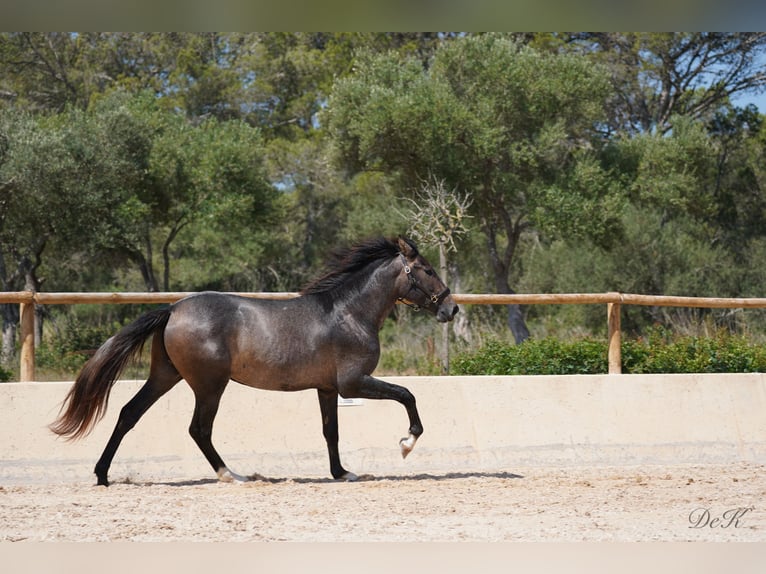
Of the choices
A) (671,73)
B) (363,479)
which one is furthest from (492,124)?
(363,479)

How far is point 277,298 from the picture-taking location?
7.81 m

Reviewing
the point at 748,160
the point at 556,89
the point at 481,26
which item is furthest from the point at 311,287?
the point at 748,160

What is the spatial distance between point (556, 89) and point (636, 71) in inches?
355

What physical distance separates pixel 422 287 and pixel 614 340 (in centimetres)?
211

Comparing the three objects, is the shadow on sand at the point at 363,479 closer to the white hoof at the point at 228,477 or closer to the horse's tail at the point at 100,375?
the white hoof at the point at 228,477

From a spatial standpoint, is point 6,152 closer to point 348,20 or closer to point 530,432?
point 530,432

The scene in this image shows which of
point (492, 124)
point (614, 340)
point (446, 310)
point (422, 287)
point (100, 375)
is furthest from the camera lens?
point (492, 124)

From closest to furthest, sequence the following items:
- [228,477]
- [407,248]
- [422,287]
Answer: [228,477] < [422,287] < [407,248]

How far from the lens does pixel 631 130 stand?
29.2 meters

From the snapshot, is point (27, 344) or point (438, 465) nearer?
point (27, 344)
